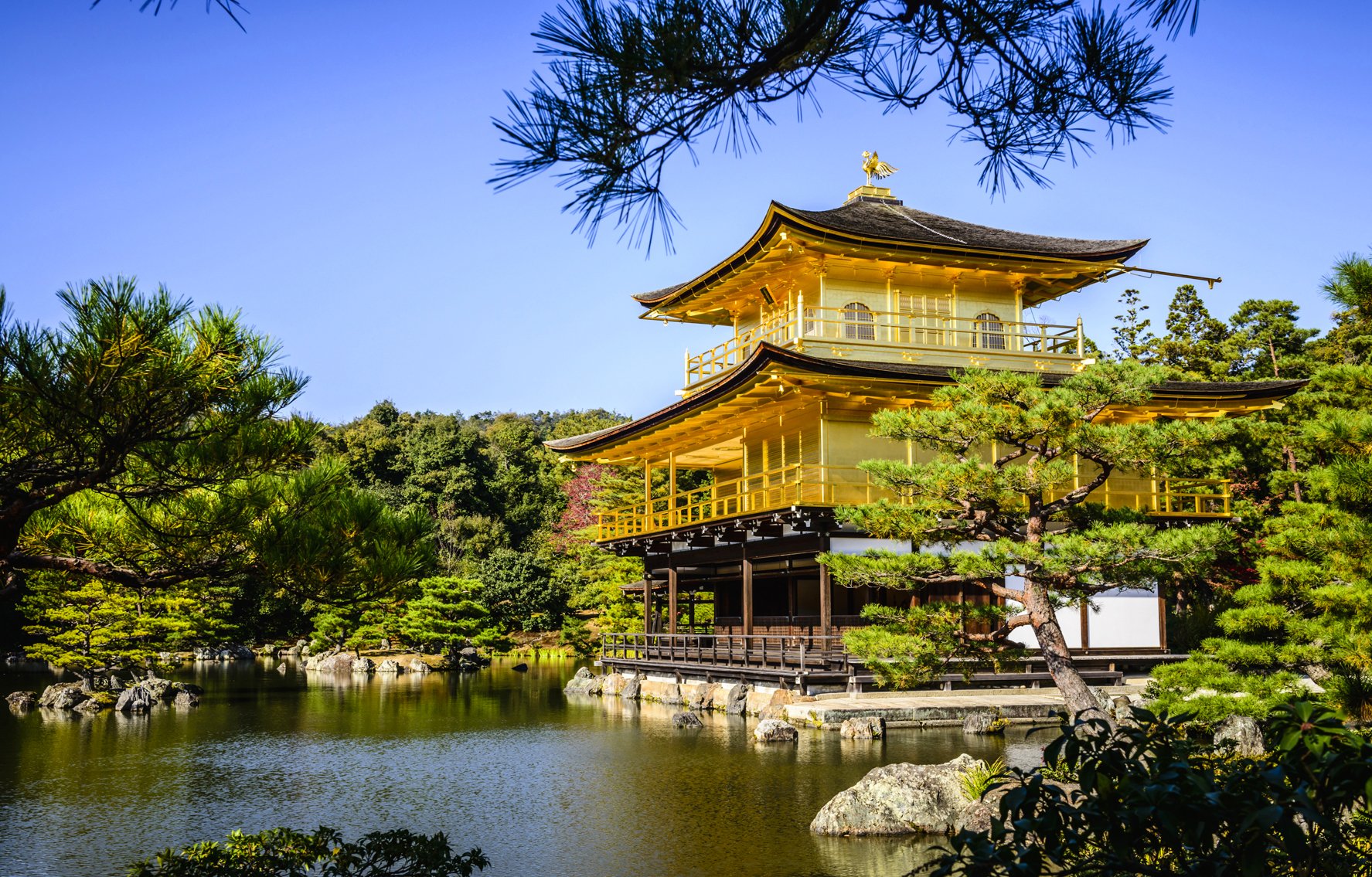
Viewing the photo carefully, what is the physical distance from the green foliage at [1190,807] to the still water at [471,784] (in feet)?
12.2

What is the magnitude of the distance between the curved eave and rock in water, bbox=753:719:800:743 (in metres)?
8.11

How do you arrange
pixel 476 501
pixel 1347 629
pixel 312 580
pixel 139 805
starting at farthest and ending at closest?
pixel 476 501, pixel 139 805, pixel 1347 629, pixel 312 580

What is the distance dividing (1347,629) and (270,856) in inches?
327

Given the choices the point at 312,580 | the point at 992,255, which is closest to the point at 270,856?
the point at 312,580

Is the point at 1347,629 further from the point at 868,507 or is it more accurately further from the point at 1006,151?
the point at 1006,151

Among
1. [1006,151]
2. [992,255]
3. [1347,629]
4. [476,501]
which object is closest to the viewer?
[1006,151]

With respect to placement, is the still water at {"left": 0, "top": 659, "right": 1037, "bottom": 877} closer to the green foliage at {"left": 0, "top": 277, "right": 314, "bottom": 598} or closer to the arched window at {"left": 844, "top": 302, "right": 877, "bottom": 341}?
the green foliage at {"left": 0, "top": 277, "right": 314, "bottom": 598}

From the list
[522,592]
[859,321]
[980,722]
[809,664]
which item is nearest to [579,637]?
[522,592]

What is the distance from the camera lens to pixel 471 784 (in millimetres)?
11633

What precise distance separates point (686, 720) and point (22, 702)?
42.7 ft

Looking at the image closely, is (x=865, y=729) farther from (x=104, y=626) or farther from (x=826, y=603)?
(x=104, y=626)

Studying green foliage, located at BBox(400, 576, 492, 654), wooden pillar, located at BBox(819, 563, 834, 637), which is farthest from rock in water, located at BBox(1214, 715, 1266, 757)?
green foliage, located at BBox(400, 576, 492, 654)

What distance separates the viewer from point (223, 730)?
1675 centimetres

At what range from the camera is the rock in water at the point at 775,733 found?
46.4ft
